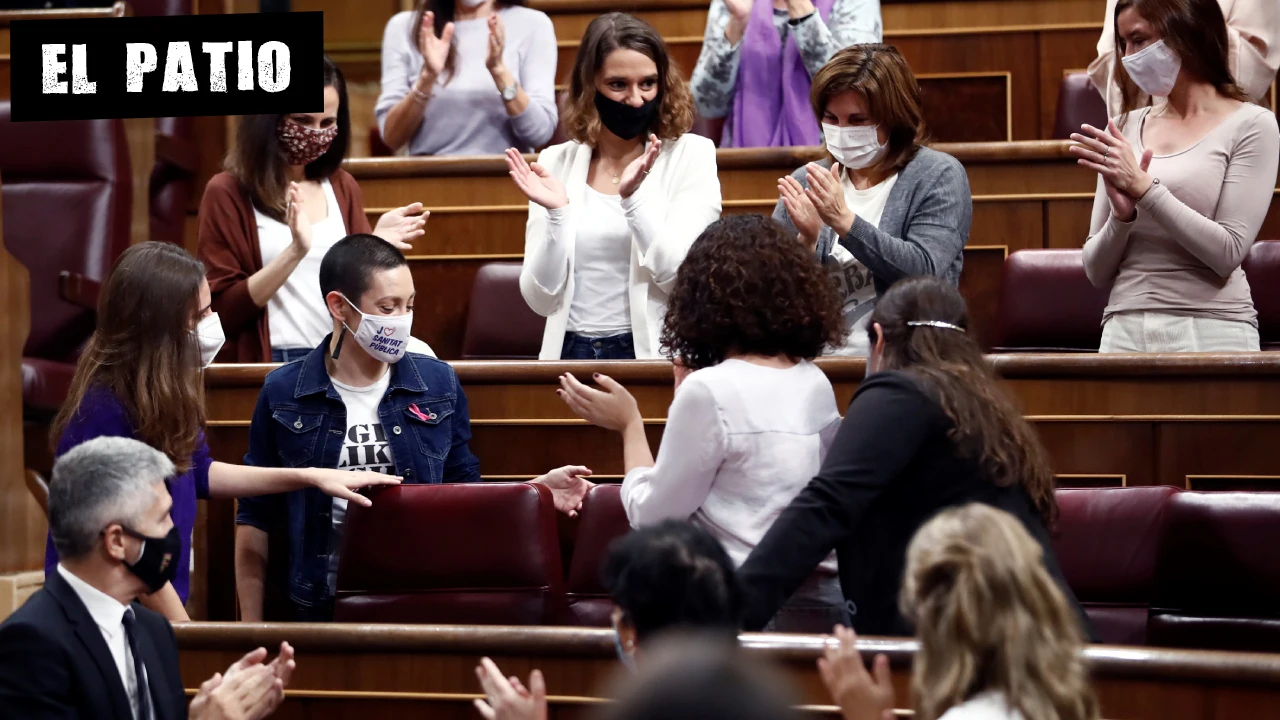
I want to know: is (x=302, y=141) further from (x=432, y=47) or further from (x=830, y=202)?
(x=830, y=202)

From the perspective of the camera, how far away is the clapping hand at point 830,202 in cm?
219

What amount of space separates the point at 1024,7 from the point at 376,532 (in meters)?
2.27

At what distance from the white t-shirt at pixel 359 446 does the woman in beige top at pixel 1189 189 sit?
1.13 meters

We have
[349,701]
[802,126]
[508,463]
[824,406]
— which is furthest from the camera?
[802,126]

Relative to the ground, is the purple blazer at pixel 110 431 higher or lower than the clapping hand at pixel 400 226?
lower

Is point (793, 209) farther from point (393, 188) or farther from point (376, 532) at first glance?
point (393, 188)

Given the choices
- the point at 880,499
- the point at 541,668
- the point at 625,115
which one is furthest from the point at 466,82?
the point at 880,499

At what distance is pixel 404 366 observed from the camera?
2205 mm

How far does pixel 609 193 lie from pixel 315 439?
717mm

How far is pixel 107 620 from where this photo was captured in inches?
61.0

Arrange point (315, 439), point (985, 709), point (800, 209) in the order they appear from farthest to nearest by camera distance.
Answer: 1. point (800, 209)
2. point (315, 439)
3. point (985, 709)

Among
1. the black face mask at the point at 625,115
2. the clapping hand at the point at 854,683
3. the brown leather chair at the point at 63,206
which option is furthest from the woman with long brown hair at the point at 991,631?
the brown leather chair at the point at 63,206

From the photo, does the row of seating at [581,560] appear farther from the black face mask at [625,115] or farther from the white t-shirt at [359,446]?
the black face mask at [625,115]

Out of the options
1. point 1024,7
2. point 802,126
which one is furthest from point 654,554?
point 1024,7
